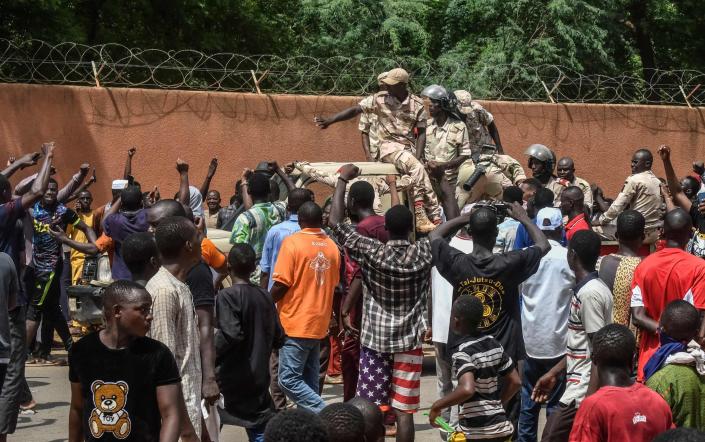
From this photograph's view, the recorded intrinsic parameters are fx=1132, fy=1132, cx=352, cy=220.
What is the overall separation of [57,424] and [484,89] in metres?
9.69

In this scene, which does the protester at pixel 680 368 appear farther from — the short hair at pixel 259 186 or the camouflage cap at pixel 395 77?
the camouflage cap at pixel 395 77

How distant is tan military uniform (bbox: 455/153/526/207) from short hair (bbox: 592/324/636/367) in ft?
21.5

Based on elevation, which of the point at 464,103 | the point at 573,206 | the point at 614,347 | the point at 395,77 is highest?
the point at 395,77

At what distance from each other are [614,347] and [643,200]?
21.1 ft

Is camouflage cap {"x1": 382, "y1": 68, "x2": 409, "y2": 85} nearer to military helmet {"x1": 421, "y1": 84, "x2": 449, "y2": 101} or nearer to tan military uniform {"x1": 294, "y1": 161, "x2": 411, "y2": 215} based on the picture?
military helmet {"x1": 421, "y1": 84, "x2": 449, "y2": 101}

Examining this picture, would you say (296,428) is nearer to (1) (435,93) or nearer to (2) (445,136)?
(2) (445,136)

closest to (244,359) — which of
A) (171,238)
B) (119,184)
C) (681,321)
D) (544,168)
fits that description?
(171,238)

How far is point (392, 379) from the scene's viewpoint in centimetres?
730

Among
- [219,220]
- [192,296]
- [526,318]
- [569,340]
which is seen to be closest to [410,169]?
[219,220]

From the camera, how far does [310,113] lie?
1510cm

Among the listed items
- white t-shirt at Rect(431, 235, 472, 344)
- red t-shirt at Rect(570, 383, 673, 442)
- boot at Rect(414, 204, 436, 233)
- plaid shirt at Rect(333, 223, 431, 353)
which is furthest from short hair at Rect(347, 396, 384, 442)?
boot at Rect(414, 204, 436, 233)

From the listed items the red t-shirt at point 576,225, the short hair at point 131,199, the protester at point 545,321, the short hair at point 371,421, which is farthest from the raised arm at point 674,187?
the short hair at point 371,421

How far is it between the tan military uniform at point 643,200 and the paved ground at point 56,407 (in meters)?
2.36

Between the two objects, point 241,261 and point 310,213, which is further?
point 310,213
